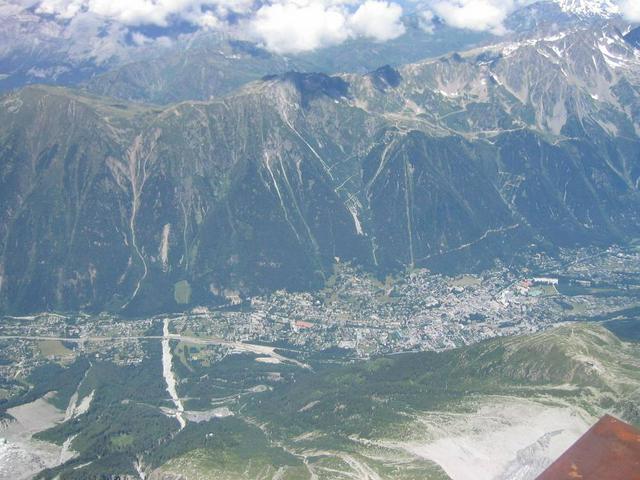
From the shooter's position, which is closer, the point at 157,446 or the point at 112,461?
the point at 112,461

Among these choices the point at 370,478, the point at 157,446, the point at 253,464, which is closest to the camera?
the point at 370,478

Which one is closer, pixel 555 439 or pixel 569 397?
pixel 555 439

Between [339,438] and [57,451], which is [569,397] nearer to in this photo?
[339,438]

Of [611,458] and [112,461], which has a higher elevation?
[611,458]

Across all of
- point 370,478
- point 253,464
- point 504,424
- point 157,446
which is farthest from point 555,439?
point 157,446

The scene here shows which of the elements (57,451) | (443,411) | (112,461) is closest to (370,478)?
(443,411)

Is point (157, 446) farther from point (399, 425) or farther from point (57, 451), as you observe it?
point (399, 425)

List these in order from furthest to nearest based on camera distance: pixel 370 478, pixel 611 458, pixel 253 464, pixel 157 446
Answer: pixel 157 446, pixel 253 464, pixel 370 478, pixel 611 458

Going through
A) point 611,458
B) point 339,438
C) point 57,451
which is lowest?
point 57,451

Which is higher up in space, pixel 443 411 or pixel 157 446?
pixel 443 411
